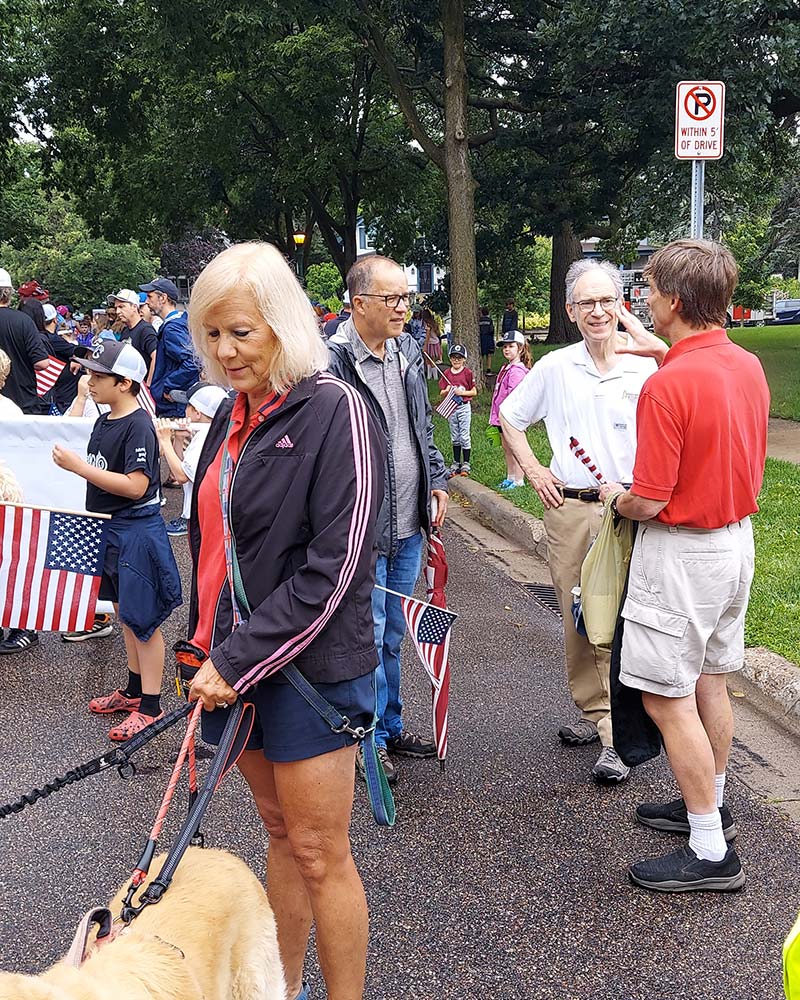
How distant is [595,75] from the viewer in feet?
54.2

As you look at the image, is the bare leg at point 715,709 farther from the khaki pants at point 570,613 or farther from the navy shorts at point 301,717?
the navy shorts at point 301,717

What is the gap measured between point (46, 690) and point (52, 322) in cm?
803

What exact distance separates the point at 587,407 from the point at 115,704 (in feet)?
9.45

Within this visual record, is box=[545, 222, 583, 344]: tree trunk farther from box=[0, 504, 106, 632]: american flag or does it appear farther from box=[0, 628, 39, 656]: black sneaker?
box=[0, 504, 106, 632]: american flag

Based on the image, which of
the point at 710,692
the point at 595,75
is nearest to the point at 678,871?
the point at 710,692

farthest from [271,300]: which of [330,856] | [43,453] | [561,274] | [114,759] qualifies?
[561,274]

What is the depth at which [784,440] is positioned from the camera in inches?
478

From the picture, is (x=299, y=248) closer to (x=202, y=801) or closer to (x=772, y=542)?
(x=772, y=542)

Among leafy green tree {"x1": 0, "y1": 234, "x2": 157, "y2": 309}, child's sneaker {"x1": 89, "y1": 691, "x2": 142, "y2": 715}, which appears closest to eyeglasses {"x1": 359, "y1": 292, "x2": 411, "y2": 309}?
child's sneaker {"x1": 89, "y1": 691, "x2": 142, "y2": 715}

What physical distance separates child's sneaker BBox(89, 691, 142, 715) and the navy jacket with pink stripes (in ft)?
10.1

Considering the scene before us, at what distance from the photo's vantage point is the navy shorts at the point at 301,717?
2.49 m

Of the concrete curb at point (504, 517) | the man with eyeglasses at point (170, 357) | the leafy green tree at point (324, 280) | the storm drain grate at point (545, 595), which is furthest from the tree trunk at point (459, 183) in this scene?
the leafy green tree at point (324, 280)

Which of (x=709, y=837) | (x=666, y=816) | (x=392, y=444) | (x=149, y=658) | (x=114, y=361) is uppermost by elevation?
(x=114, y=361)

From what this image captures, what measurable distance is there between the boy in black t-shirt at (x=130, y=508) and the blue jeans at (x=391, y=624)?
1.14 m
